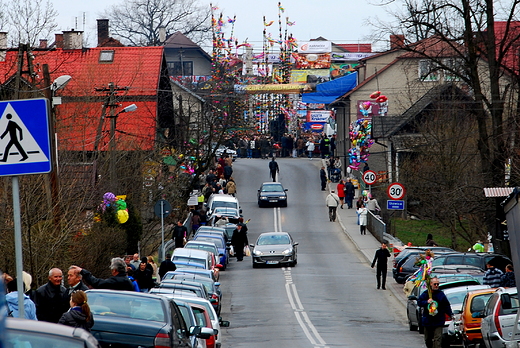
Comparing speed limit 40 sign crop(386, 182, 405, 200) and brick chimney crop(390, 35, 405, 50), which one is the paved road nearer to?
speed limit 40 sign crop(386, 182, 405, 200)

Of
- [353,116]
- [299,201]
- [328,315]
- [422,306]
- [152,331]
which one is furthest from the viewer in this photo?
[353,116]

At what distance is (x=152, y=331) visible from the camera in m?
9.16

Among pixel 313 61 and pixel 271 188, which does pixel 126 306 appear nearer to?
pixel 271 188

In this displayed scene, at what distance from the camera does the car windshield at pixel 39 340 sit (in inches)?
203

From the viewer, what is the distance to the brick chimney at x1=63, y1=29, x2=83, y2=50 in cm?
5238

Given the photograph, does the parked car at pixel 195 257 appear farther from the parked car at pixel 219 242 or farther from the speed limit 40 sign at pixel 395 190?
the speed limit 40 sign at pixel 395 190

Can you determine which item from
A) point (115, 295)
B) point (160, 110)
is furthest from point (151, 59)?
point (115, 295)

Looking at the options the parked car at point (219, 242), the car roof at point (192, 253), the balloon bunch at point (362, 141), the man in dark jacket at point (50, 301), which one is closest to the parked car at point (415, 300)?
the car roof at point (192, 253)

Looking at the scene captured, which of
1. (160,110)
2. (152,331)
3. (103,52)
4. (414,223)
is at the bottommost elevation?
(414,223)

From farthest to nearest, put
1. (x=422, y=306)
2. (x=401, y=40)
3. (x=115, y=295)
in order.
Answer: (x=401, y=40), (x=422, y=306), (x=115, y=295)

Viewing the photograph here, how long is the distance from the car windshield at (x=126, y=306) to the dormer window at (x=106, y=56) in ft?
129

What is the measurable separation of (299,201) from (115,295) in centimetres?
4442

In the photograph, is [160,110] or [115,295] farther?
[160,110]

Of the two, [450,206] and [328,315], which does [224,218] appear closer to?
[450,206]
